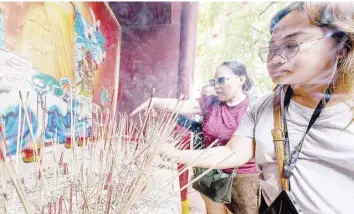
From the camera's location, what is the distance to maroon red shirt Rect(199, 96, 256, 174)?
0.64m

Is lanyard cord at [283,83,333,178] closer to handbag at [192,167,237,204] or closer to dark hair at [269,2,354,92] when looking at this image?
dark hair at [269,2,354,92]

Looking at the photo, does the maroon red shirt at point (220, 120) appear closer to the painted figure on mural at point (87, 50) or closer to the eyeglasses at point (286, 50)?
the eyeglasses at point (286, 50)

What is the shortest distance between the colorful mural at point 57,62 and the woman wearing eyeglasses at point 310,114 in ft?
0.98

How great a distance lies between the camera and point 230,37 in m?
0.68

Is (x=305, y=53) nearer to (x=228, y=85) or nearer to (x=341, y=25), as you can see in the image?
(x=341, y=25)

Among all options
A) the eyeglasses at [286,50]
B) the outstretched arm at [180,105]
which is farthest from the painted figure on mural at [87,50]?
the eyeglasses at [286,50]

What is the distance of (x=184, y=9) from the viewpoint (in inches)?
28.1

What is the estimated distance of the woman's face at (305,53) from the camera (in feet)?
1.71

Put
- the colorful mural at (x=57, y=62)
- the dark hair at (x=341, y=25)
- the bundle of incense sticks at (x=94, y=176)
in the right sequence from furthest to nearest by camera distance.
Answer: the colorful mural at (x=57, y=62)
the dark hair at (x=341, y=25)
the bundle of incense sticks at (x=94, y=176)

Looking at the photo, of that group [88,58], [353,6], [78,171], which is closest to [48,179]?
[78,171]

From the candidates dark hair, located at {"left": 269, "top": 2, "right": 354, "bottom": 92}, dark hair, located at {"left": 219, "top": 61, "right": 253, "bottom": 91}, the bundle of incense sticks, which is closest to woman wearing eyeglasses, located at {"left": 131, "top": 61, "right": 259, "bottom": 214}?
dark hair, located at {"left": 219, "top": 61, "right": 253, "bottom": 91}

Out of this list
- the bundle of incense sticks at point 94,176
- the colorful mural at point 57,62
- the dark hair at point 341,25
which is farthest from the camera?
the colorful mural at point 57,62

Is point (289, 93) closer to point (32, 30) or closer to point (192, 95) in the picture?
point (192, 95)

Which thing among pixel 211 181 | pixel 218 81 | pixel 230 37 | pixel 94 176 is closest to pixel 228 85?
pixel 218 81
